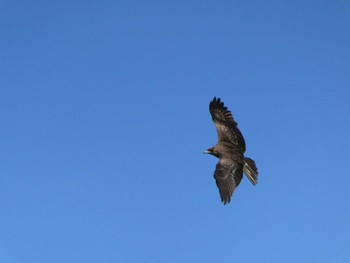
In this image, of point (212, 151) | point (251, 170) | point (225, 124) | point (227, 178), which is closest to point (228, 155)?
point (212, 151)

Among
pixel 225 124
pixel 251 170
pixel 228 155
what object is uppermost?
pixel 225 124

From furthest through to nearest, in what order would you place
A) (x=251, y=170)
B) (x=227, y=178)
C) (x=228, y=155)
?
(x=228, y=155)
(x=251, y=170)
(x=227, y=178)

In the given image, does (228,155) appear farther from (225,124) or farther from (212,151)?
(225,124)

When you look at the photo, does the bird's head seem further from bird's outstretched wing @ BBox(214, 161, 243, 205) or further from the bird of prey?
bird's outstretched wing @ BBox(214, 161, 243, 205)

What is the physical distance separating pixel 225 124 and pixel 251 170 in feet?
10.1

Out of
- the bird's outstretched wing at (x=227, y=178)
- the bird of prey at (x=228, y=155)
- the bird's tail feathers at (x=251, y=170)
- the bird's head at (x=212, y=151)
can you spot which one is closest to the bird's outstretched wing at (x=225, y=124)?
the bird of prey at (x=228, y=155)

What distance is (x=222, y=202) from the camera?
12.4 metres

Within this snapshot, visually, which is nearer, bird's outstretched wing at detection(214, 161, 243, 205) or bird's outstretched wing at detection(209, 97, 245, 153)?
bird's outstretched wing at detection(214, 161, 243, 205)

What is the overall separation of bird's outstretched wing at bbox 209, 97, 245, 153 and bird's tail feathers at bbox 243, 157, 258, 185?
1.12 metres

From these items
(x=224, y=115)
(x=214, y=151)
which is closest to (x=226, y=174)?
(x=214, y=151)

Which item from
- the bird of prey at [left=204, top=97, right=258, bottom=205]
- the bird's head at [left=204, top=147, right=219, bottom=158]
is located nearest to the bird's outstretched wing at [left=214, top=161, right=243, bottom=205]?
the bird of prey at [left=204, top=97, right=258, bottom=205]

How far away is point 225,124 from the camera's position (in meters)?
16.7

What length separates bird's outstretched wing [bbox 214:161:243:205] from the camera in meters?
12.7

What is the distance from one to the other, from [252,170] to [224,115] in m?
3.56
